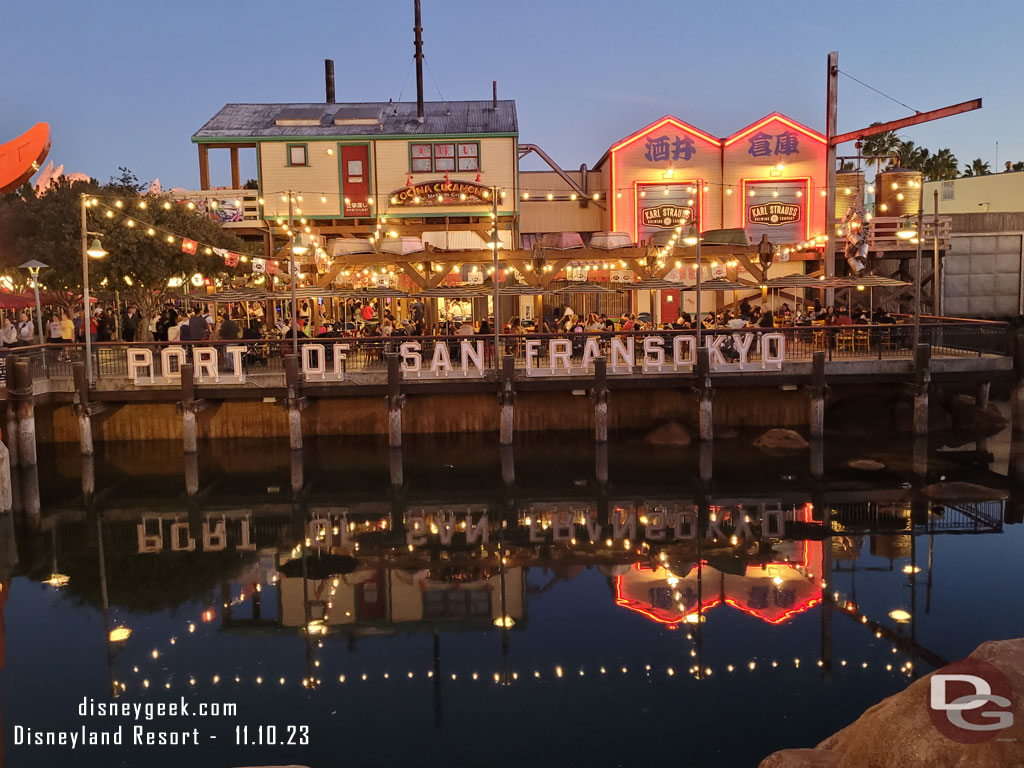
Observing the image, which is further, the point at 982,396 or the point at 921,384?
the point at 982,396

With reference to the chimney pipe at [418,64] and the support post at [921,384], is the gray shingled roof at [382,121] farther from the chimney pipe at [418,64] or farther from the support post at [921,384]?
the support post at [921,384]

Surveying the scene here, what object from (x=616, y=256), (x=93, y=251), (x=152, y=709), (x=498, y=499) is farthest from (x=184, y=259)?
(x=152, y=709)

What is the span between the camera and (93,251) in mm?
20188

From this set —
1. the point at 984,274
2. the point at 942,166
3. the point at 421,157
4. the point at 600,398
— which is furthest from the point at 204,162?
the point at 942,166

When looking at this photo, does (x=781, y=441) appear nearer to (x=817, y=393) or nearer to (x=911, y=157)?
(x=817, y=393)

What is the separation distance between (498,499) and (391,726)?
9454mm

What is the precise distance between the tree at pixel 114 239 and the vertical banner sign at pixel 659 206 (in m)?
16.6

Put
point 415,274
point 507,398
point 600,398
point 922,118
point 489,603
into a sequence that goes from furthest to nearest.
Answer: point 922,118
point 415,274
point 600,398
point 507,398
point 489,603

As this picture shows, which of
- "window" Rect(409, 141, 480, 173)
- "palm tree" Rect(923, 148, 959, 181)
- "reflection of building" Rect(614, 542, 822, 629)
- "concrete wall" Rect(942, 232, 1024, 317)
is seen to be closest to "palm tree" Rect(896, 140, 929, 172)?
"palm tree" Rect(923, 148, 959, 181)

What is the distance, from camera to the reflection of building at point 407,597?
43.9 feet

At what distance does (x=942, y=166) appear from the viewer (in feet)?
199

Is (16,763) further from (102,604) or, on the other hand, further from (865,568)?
(865,568)

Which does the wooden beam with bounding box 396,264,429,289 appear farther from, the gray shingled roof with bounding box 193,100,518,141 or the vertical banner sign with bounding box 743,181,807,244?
the vertical banner sign with bounding box 743,181,807,244

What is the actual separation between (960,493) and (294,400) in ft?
49.5
